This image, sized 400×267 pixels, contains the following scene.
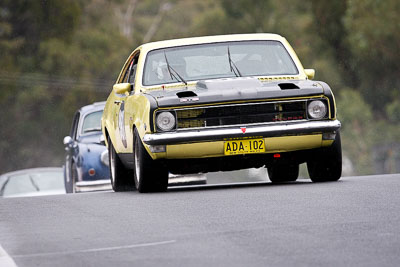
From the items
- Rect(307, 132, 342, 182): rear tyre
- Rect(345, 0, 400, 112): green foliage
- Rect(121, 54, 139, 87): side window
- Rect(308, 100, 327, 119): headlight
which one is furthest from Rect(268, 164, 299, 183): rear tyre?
Rect(345, 0, 400, 112): green foliage

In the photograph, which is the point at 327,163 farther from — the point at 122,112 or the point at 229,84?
the point at 122,112

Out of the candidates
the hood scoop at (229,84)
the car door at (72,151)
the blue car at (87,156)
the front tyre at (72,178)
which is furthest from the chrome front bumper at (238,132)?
the car door at (72,151)

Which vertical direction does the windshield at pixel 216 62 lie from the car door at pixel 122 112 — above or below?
above

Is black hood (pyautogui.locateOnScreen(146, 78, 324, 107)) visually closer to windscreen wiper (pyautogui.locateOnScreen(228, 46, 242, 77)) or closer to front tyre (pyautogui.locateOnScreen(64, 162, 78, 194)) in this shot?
windscreen wiper (pyautogui.locateOnScreen(228, 46, 242, 77))

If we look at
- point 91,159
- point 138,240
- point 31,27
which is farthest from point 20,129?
point 138,240

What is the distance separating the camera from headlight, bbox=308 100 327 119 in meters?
11.6

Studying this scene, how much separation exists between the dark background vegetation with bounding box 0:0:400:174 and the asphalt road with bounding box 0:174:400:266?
41.9 metres

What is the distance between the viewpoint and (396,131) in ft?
185

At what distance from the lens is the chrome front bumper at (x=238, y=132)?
11359 millimetres

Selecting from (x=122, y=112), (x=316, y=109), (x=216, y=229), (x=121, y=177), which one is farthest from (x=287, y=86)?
(x=216, y=229)

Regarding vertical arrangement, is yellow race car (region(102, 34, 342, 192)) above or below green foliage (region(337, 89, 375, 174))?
above

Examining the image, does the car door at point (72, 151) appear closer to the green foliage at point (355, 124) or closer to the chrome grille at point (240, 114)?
the chrome grille at point (240, 114)

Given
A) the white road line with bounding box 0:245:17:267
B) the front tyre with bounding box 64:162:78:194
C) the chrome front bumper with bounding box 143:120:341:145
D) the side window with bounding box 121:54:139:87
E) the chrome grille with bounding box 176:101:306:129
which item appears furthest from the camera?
the front tyre with bounding box 64:162:78:194

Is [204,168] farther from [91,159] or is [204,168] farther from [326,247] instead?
[91,159]
